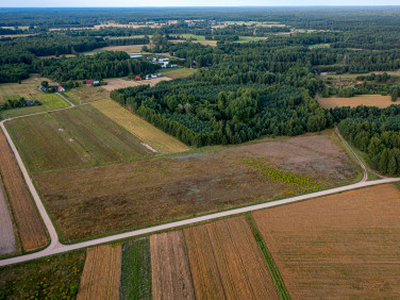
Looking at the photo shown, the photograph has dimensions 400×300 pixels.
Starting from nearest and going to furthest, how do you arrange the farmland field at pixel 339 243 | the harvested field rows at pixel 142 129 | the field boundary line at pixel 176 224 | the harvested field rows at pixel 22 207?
the farmland field at pixel 339 243, the field boundary line at pixel 176 224, the harvested field rows at pixel 22 207, the harvested field rows at pixel 142 129

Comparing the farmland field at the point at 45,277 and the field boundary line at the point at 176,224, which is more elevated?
the field boundary line at the point at 176,224

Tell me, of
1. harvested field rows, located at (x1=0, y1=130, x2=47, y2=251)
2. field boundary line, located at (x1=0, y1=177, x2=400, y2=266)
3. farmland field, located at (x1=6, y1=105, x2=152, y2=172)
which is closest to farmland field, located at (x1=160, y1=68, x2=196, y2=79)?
farmland field, located at (x1=6, y1=105, x2=152, y2=172)

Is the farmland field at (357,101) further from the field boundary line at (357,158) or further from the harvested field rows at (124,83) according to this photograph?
the harvested field rows at (124,83)

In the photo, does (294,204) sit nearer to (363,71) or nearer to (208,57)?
Answer: (363,71)

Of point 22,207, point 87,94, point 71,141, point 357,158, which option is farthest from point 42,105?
point 357,158

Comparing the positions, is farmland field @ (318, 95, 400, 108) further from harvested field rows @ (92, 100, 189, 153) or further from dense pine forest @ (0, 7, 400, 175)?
harvested field rows @ (92, 100, 189, 153)

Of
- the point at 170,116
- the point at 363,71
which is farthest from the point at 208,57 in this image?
the point at 170,116

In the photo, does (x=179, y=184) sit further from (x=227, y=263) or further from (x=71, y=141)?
(x=71, y=141)

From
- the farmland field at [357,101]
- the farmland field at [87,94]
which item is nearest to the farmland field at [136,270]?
the farmland field at [87,94]
